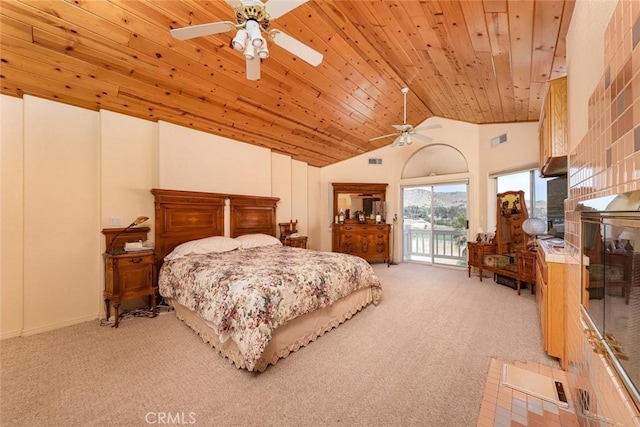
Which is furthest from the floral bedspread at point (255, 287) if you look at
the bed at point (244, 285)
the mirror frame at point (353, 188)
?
the mirror frame at point (353, 188)

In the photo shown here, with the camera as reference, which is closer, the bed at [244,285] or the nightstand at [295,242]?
the bed at [244,285]

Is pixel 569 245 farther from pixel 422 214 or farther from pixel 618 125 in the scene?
pixel 422 214

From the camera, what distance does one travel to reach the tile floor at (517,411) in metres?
1.49

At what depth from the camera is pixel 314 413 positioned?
64.1 inches

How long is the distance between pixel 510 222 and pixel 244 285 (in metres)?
4.54

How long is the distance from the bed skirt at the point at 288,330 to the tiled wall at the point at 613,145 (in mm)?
1886

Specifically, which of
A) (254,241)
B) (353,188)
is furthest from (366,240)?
→ (254,241)

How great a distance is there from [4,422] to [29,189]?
2.23 m

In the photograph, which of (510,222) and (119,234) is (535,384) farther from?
(119,234)

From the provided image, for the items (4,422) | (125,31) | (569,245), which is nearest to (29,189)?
(125,31)

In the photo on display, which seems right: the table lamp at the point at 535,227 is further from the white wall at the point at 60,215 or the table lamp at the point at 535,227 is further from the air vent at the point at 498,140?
the white wall at the point at 60,215

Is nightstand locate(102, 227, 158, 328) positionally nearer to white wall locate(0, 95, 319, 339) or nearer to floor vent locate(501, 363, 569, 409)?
white wall locate(0, 95, 319, 339)

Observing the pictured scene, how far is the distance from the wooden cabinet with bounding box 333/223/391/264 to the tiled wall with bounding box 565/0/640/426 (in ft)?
14.7

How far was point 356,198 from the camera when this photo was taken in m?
6.46
